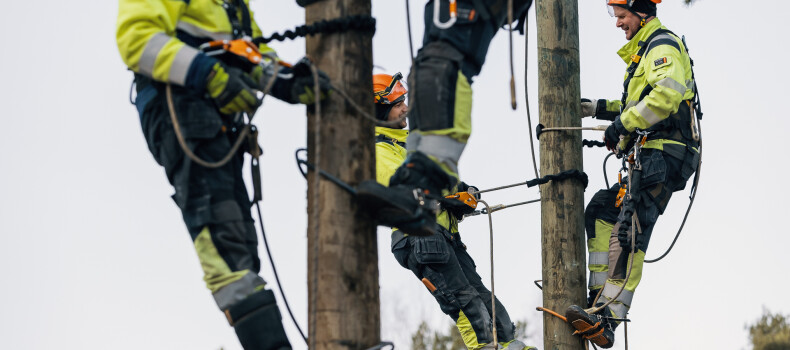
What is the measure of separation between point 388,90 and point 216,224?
2.75 metres

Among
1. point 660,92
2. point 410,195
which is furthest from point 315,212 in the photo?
point 660,92

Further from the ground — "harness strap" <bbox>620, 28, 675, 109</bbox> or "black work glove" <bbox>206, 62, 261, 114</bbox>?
"harness strap" <bbox>620, 28, 675, 109</bbox>

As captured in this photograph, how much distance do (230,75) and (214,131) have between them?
0.24m

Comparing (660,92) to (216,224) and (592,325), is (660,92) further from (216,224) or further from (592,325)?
(216,224)

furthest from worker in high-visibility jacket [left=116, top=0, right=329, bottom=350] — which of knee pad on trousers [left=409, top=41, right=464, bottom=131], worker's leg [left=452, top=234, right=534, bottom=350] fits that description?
worker's leg [left=452, top=234, right=534, bottom=350]

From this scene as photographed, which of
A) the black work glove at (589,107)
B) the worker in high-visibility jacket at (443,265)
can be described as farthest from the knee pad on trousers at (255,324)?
the black work glove at (589,107)

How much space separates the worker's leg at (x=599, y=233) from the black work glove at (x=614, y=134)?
0.90 feet

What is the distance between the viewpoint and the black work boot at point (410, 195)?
488 centimetres

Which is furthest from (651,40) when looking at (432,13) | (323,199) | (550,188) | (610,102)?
(323,199)

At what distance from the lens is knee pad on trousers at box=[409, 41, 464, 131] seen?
497 centimetres

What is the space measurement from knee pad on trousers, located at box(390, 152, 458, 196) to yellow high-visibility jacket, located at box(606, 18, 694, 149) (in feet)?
8.59

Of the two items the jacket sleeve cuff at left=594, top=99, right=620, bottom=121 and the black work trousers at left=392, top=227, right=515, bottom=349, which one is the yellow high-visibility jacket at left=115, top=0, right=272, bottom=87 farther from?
the jacket sleeve cuff at left=594, top=99, right=620, bottom=121

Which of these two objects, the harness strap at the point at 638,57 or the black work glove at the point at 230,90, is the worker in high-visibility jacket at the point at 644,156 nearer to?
the harness strap at the point at 638,57

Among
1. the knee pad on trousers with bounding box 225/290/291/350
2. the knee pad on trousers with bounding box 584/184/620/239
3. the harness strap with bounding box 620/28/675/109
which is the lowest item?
the knee pad on trousers with bounding box 225/290/291/350
